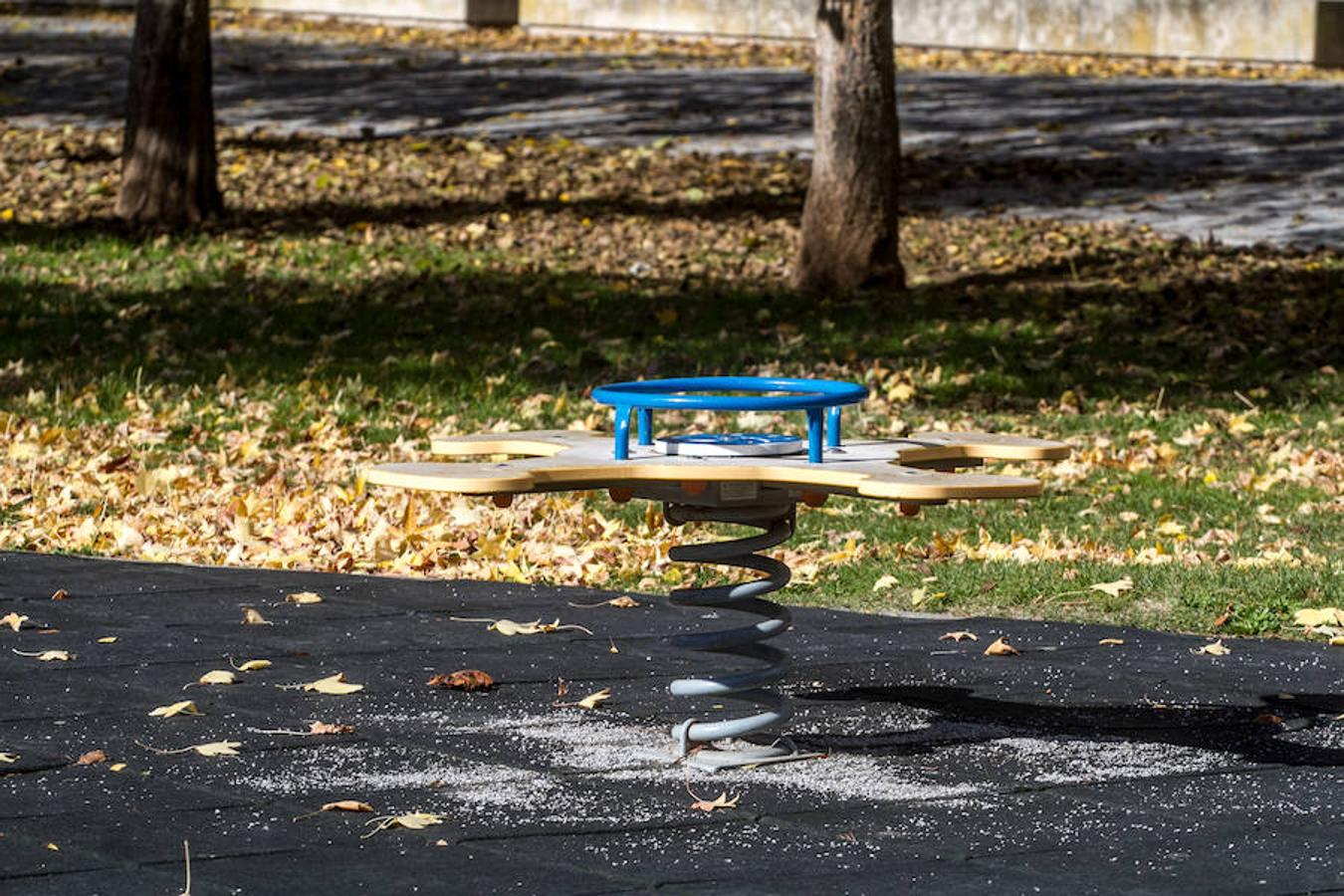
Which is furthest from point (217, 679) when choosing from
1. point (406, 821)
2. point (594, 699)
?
point (406, 821)

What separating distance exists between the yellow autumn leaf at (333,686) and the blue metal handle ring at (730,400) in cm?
119

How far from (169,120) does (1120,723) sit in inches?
468

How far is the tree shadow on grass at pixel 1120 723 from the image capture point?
595cm

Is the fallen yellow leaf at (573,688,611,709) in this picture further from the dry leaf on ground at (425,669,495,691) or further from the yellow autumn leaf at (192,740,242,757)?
the yellow autumn leaf at (192,740,242,757)

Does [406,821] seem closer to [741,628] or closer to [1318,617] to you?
[741,628]

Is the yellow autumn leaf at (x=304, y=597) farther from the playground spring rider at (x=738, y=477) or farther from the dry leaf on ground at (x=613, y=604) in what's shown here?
the playground spring rider at (x=738, y=477)

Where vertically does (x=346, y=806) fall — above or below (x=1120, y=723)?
above

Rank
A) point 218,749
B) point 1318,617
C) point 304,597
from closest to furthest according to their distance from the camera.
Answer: point 218,749
point 1318,617
point 304,597

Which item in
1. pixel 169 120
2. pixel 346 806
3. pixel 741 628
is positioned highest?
pixel 169 120

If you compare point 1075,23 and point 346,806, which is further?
point 1075,23

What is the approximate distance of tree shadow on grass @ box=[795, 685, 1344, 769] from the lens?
5.95 m

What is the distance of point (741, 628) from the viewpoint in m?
5.91

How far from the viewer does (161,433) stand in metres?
10.9

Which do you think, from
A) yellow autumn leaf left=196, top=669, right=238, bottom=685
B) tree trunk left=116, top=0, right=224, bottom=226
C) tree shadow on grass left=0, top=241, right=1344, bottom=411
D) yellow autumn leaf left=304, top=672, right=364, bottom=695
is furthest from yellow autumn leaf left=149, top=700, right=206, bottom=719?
tree trunk left=116, top=0, right=224, bottom=226
